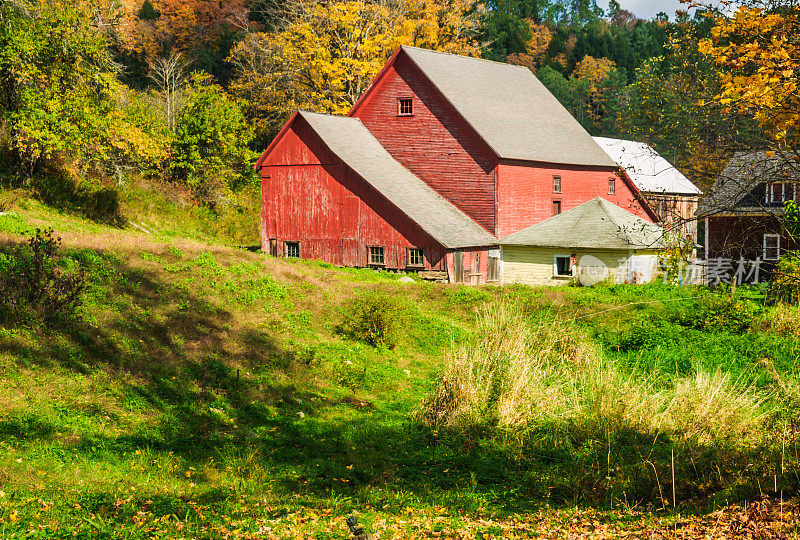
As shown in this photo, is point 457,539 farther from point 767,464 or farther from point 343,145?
point 343,145

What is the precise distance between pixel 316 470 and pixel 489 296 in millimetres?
14434

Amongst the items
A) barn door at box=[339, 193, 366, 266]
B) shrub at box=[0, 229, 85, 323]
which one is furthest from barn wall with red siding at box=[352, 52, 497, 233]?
shrub at box=[0, 229, 85, 323]

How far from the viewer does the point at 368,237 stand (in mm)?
30734

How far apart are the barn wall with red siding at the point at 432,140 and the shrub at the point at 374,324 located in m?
15.6

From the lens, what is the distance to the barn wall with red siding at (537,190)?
110 ft

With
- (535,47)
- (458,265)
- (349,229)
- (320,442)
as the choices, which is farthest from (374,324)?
(535,47)

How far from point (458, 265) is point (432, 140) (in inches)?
324

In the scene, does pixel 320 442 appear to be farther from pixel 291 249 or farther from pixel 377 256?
pixel 291 249

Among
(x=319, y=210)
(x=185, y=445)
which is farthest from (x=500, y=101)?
(x=185, y=445)

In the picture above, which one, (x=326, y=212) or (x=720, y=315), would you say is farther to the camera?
(x=326, y=212)

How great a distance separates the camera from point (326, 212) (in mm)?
32062

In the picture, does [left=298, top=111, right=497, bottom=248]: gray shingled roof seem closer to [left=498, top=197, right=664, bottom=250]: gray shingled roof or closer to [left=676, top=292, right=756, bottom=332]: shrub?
[left=498, top=197, right=664, bottom=250]: gray shingled roof

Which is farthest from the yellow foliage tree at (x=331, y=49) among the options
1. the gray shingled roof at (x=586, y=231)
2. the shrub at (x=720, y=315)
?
the shrub at (x=720, y=315)

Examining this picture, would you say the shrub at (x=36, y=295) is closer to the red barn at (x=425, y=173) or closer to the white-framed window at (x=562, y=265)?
the red barn at (x=425, y=173)
